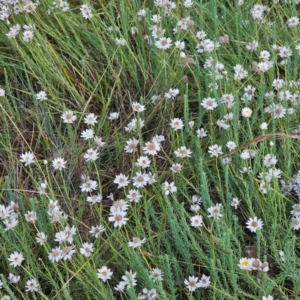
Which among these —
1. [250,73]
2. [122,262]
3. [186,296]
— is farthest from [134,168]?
[250,73]

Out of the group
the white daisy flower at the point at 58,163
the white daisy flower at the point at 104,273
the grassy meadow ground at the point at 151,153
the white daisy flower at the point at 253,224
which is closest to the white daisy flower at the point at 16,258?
the grassy meadow ground at the point at 151,153

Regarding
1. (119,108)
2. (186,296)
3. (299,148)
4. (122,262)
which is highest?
(119,108)

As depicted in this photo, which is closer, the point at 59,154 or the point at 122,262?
the point at 122,262

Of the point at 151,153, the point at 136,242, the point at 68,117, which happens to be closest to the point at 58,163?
the point at 68,117

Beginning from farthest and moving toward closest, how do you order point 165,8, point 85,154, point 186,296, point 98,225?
1. point 165,8
2. point 85,154
3. point 98,225
4. point 186,296

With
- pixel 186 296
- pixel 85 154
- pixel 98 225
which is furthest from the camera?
pixel 85 154

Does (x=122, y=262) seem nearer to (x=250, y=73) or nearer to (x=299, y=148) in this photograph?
(x=299, y=148)

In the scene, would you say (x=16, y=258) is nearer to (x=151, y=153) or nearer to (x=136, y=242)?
(x=136, y=242)

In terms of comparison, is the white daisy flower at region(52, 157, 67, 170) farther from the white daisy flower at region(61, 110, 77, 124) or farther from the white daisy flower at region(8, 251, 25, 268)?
the white daisy flower at region(8, 251, 25, 268)

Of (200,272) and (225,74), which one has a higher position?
(225,74)
